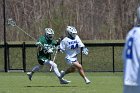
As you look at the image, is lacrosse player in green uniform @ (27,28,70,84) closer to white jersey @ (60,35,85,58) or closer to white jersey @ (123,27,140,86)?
white jersey @ (60,35,85,58)

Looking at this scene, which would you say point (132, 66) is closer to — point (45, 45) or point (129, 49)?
point (129, 49)

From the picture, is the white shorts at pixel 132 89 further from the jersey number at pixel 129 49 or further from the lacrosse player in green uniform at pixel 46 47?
the lacrosse player in green uniform at pixel 46 47

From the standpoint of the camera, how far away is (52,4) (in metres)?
43.0

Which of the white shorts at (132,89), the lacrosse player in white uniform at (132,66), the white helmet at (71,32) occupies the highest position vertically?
the white helmet at (71,32)

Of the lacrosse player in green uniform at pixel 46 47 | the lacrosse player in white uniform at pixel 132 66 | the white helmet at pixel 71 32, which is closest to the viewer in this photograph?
the lacrosse player in white uniform at pixel 132 66

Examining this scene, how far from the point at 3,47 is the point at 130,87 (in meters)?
23.2

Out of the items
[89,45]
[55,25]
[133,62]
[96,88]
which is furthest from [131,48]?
[55,25]

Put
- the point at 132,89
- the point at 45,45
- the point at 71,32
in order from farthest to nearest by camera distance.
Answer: the point at 45,45 < the point at 71,32 < the point at 132,89

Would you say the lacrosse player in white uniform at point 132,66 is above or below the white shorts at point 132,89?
above

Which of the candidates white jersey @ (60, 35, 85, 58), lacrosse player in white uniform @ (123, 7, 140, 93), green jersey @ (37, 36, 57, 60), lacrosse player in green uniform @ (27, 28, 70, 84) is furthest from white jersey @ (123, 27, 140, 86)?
green jersey @ (37, 36, 57, 60)

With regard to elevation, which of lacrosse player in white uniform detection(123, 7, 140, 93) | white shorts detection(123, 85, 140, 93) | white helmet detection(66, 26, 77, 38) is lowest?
white shorts detection(123, 85, 140, 93)

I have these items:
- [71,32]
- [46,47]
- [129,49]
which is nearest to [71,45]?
→ [71,32]

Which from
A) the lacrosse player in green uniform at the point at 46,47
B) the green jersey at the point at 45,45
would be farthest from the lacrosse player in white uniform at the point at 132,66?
the green jersey at the point at 45,45

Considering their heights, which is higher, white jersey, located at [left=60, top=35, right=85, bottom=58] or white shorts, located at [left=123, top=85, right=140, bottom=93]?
white jersey, located at [left=60, top=35, right=85, bottom=58]
